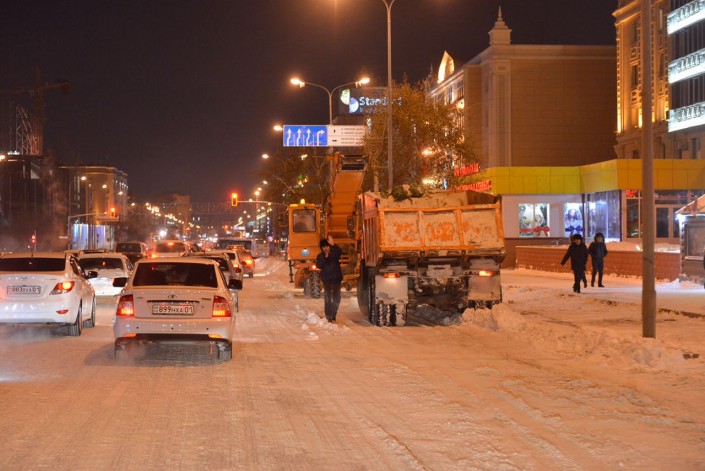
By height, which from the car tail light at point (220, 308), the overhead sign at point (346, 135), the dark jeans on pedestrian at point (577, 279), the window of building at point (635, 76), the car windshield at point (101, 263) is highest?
the window of building at point (635, 76)

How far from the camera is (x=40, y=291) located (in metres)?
16.1

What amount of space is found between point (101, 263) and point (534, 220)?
32.8 m

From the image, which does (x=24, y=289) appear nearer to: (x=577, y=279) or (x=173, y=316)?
(x=173, y=316)

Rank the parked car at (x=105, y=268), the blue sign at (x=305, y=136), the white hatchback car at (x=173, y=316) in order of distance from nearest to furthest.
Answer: the white hatchback car at (x=173, y=316) < the parked car at (x=105, y=268) < the blue sign at (x=305, y=136)

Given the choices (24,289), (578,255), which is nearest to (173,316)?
(24,289)

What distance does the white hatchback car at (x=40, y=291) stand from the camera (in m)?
15.9

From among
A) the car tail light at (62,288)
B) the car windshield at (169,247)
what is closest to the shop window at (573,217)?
the car windshield at (169,247)

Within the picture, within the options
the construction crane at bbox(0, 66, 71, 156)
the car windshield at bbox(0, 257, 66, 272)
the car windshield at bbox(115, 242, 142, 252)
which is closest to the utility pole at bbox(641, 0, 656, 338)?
the car windshield at bbox(0, 257, 66, 272)

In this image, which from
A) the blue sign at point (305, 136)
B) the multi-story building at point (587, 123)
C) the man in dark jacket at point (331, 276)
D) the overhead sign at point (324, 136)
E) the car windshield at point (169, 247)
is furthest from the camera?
the multi-story building at point (587, 123)

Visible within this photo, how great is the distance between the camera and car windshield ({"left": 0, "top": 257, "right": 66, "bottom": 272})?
16.6 m

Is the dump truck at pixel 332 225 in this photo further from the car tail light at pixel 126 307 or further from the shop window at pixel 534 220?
the shop window at pixel 534 220

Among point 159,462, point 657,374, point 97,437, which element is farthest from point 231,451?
point 657,374

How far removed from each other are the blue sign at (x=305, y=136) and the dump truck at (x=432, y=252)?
28382mm

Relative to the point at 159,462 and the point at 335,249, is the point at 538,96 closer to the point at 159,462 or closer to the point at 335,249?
the point at 335,249
